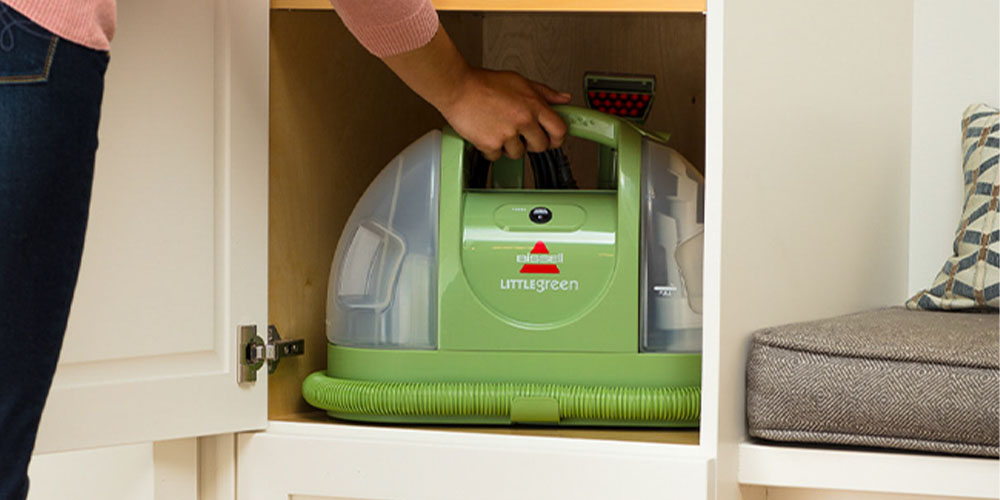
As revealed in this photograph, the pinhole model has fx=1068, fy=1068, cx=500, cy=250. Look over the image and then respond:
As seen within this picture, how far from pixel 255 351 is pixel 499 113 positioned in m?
0.33

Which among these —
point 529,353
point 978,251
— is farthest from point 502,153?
point 978,251

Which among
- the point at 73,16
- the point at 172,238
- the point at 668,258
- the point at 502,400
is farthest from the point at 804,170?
the point at 73,16

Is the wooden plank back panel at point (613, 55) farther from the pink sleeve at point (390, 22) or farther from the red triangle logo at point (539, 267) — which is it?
the pink sleeve at point (390, 22)

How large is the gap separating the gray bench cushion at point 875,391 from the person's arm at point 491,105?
11.8 inches

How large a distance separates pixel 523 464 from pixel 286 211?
1.21 ft

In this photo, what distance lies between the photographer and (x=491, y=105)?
1065mm

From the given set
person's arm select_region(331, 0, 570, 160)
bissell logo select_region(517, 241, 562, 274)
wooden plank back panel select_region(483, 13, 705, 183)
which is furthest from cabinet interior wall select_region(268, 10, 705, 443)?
bissell logo select_region(517, 241, 562, 274)

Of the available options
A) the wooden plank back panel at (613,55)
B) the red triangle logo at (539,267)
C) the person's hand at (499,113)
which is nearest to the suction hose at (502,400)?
the red triangle logo at (539,267)

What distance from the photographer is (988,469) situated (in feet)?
2.99

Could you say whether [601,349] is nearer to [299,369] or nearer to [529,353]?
[529,353]

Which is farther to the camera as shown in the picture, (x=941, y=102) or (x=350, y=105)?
(x=941, y=102)

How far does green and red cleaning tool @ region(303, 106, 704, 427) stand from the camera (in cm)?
104

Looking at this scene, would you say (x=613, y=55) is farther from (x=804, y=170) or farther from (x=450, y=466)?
(x=450, y=466)

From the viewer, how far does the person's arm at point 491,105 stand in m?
1.02
